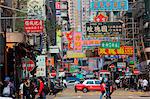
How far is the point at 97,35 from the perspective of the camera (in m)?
46.9

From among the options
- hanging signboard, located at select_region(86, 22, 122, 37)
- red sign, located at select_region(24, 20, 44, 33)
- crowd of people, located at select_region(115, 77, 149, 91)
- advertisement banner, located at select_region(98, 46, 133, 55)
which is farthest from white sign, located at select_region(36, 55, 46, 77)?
advertisement banner, located at select_region(98, 46, 133, 55)

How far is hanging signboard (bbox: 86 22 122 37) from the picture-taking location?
4519cm

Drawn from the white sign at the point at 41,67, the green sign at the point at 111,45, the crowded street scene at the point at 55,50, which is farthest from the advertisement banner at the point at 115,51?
the white sign at the point at 41,67

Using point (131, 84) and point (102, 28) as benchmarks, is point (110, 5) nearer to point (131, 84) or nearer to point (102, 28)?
point (102, 28)

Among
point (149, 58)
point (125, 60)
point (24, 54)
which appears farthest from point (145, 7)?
point (24, 54)

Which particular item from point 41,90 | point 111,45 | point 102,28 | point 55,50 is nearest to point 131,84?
point 111,45

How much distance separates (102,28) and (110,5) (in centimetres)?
729

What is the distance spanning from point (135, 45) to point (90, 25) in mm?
23538

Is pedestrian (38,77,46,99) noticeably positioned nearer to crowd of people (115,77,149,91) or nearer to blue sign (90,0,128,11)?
blue sign (90,0,128,11)

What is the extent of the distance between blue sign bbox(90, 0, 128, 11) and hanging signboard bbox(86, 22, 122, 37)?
625 centimetres

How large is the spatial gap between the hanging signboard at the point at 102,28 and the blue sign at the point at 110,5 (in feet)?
20.5

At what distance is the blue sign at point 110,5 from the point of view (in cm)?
3806

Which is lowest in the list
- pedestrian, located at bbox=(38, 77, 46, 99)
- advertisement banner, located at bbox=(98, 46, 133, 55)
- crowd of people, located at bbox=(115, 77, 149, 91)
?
crowd of people, located at bbox=(115, 77, 149, 91)

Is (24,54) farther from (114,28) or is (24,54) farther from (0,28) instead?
(114,28)
